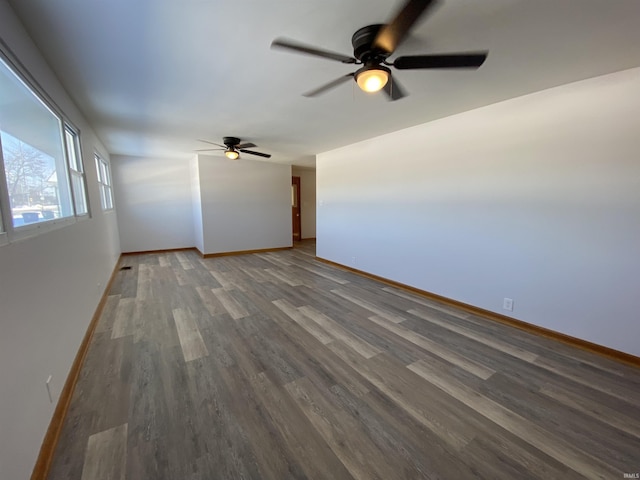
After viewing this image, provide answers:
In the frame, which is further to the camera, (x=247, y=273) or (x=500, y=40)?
(x=247, y=273)

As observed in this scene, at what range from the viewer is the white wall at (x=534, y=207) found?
2.18 meters

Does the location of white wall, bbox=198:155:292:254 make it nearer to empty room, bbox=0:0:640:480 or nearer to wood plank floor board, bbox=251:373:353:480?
empty room, bbox=0:0:640:480

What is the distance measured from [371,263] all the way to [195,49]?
372cm

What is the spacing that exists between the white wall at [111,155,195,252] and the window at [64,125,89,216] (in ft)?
11.2

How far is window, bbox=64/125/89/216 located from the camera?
2709mm

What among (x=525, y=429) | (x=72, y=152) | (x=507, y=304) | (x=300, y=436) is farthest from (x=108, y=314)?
(x=507, y=304)

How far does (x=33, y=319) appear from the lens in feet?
4.70

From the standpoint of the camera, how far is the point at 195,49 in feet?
5.96

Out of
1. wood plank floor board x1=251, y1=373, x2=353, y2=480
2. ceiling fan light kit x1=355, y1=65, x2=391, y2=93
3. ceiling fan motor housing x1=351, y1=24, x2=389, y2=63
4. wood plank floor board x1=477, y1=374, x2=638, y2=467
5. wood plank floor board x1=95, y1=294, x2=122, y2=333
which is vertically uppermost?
ceiling fan motor housing x1=351, y1=24, x2=389, y2=63

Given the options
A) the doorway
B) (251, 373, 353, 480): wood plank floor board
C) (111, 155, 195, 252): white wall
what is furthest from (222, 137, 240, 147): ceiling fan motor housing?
the doorway

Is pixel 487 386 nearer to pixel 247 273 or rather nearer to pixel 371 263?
pixel 371 263

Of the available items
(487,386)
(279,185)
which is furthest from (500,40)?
(279,185)

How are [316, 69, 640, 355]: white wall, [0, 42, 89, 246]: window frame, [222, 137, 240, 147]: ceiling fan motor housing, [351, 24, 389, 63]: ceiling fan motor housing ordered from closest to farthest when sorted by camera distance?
1. [0, 42, 89, 246]: window frame
2. [351, 24, 389, 63]: ceiling fan motor housing
3. [316, 69, 640, 355]: white wall
4. [222, 137, 240, 147]: ceiling fan motor housing

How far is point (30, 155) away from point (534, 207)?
13.8 feet
